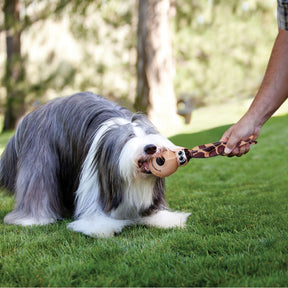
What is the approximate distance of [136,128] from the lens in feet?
9.54

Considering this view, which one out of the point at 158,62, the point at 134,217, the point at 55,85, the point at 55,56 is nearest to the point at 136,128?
the point at 134,217

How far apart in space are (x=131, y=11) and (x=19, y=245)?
1284 centimetres

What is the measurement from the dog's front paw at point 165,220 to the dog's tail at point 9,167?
1286 mm

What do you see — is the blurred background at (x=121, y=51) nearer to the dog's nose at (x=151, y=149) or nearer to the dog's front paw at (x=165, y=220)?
the dog's front paw at (x=165, y=220)

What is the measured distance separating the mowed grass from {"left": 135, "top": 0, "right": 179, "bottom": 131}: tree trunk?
15.5 ft

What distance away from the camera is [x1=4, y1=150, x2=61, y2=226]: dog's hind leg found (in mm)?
3209

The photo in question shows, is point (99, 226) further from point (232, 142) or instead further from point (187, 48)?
point (187, 48)

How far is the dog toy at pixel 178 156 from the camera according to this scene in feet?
8.55

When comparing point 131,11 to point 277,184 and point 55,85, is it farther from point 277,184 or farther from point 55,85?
point 277,184

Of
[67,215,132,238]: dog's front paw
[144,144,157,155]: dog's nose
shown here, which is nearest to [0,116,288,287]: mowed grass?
[67,215,132,238]: dog's front paw

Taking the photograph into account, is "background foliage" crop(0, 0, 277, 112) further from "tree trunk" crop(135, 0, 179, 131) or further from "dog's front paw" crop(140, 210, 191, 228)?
"dog's front paw" crop(140, 210, 191, 228)

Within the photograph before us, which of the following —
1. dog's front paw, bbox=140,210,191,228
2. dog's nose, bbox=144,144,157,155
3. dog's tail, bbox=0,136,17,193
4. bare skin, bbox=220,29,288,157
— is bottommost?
dog's front paw, bbox=140,210,191,228

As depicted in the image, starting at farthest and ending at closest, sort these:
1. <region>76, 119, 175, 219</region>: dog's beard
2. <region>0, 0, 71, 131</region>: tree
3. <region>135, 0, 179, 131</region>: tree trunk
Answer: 1. <region>0, 0, 71, 131</region>: tree
2. <region>135, 0, 179, 131</region>: tree trunk
3. <region>76, 119, 175, 219</region>: dog's beard

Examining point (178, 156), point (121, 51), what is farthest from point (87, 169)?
point (121, 51)
